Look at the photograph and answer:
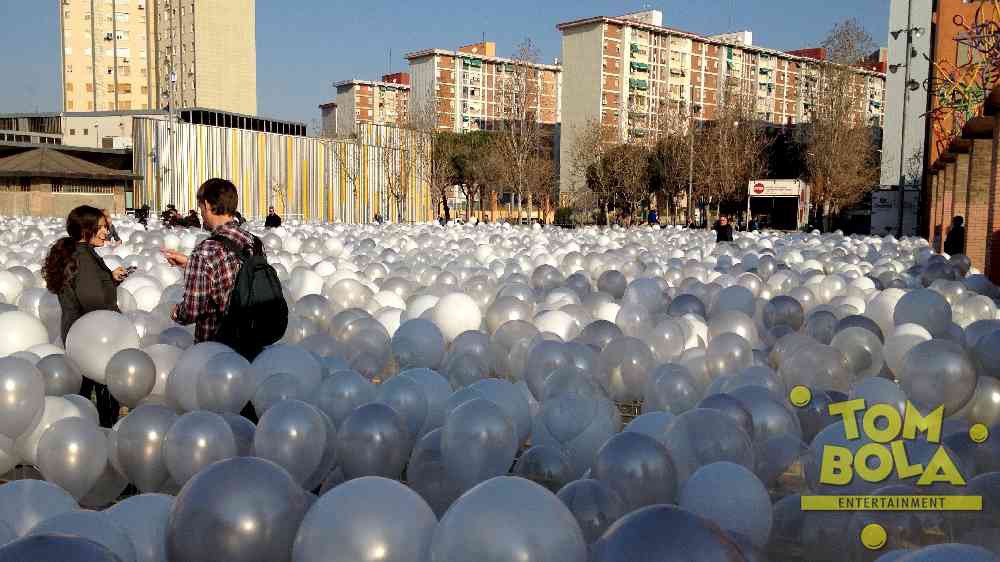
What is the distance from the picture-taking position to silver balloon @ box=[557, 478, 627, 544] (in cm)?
331

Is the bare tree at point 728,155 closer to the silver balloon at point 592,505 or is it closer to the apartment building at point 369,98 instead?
the silver balloon at point 592,505

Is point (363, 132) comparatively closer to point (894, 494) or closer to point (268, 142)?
point (268, 142)

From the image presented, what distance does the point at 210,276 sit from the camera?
4680 millimetres

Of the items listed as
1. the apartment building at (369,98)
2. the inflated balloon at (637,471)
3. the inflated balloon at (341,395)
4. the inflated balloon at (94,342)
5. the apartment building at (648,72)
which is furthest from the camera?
the apartment building at (369,98)

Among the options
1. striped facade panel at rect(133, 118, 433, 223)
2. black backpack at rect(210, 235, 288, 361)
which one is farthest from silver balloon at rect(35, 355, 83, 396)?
striped facade panel at rect(133, 118, 433, 223)

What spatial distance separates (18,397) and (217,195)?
152 centimetres

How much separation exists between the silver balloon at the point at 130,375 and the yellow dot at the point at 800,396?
397 cm

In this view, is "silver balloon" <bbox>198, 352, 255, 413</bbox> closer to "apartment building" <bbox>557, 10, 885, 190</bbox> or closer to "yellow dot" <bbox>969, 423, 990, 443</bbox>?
"yellow dot" <bbox>969, 423, 990, 443</bbox>

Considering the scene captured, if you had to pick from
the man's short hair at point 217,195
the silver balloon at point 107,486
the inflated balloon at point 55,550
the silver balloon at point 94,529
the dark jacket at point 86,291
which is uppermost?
the man's short hair at point 217,195

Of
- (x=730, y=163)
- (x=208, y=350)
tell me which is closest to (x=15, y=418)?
(x=208, y=350)

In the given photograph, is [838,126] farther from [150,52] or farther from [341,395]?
[150,52]

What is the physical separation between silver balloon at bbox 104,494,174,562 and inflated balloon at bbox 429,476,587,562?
1.04 m

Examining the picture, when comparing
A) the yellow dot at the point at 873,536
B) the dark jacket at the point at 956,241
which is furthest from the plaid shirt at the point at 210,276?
the dark jacket at the point at 956,241

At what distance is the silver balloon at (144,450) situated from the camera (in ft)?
14.0
